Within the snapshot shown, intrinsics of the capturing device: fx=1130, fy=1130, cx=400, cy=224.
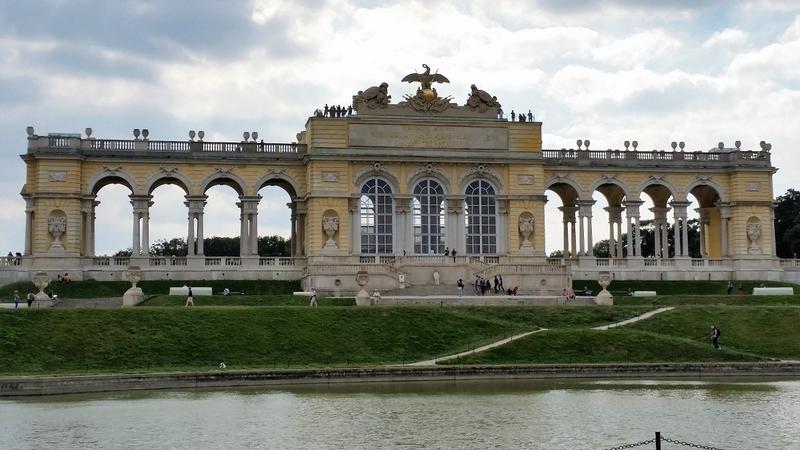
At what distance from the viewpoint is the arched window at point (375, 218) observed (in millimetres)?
71812

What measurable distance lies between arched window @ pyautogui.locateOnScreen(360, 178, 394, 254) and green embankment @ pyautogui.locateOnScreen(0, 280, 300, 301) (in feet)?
17.9

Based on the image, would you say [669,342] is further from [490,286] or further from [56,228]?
[56,228]

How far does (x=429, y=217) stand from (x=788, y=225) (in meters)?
44.4

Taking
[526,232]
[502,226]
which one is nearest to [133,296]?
[502,226]

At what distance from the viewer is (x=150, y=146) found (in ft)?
234

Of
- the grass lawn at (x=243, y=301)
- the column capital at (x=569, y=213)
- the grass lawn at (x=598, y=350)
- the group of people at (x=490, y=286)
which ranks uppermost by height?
the column capital at (x=569, y=213)

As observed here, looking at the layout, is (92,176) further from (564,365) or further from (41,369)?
(564,365)

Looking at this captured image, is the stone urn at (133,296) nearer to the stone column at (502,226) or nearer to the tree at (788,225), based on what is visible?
the stone column at (502,226)

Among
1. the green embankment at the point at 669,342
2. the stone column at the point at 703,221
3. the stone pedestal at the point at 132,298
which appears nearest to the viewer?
the green embankment at the point at 669,342

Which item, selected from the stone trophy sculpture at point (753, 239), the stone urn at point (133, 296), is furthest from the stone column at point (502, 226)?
the stone urn at point (133, 296)

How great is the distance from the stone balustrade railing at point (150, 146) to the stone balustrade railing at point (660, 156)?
60.4 feet

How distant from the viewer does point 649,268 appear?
248ft

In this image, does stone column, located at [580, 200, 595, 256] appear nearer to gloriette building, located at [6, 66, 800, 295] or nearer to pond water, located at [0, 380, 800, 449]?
gloriette building, located at [6, 66, 800, 295]

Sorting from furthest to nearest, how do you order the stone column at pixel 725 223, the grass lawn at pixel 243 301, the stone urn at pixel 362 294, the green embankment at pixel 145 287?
the stone column at pixel 725 223, the green embankment at pixel 145 287, the grass lawn at pixel 243 301, the stone urn at pixel 362 294
